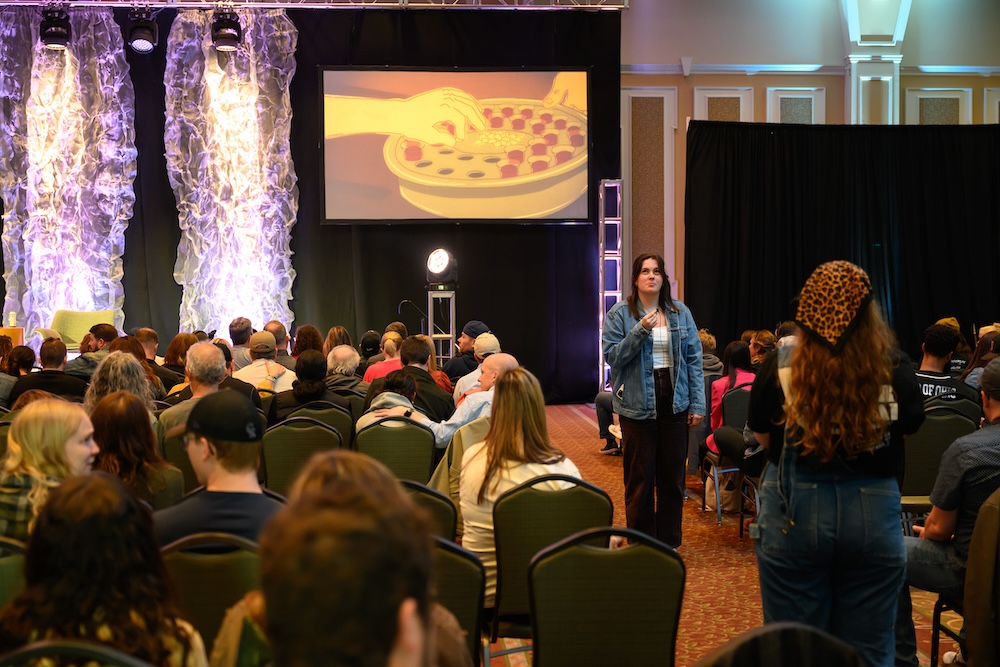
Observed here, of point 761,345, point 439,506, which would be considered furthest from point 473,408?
point 761,345

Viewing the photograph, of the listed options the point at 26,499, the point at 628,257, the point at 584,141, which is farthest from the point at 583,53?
the point at 26,499

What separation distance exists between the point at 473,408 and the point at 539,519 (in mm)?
1570

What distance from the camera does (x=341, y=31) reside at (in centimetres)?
1117

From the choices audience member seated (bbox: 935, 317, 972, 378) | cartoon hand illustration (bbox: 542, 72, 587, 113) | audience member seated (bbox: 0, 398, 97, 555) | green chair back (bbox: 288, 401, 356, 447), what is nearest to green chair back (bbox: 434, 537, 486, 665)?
audience member seated (bbox: 0, 398, 97, 555)

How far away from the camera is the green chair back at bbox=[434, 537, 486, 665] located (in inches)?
89.7

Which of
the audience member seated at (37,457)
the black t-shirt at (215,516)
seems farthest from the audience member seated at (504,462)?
the audience member seated at (37,457)

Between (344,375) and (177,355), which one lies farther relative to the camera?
(177,355)

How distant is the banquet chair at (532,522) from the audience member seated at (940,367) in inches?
105

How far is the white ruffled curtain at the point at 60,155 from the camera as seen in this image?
1091 centimetres

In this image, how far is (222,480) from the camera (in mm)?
2359

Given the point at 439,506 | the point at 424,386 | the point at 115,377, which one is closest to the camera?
the point at 439,506

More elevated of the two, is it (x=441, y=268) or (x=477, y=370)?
(x=441, y=268)

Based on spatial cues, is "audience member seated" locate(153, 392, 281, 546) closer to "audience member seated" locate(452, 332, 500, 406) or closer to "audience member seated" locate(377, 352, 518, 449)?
"audience member seated" locate(377, 352, 518, 449)

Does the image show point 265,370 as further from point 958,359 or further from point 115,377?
point 958,359
